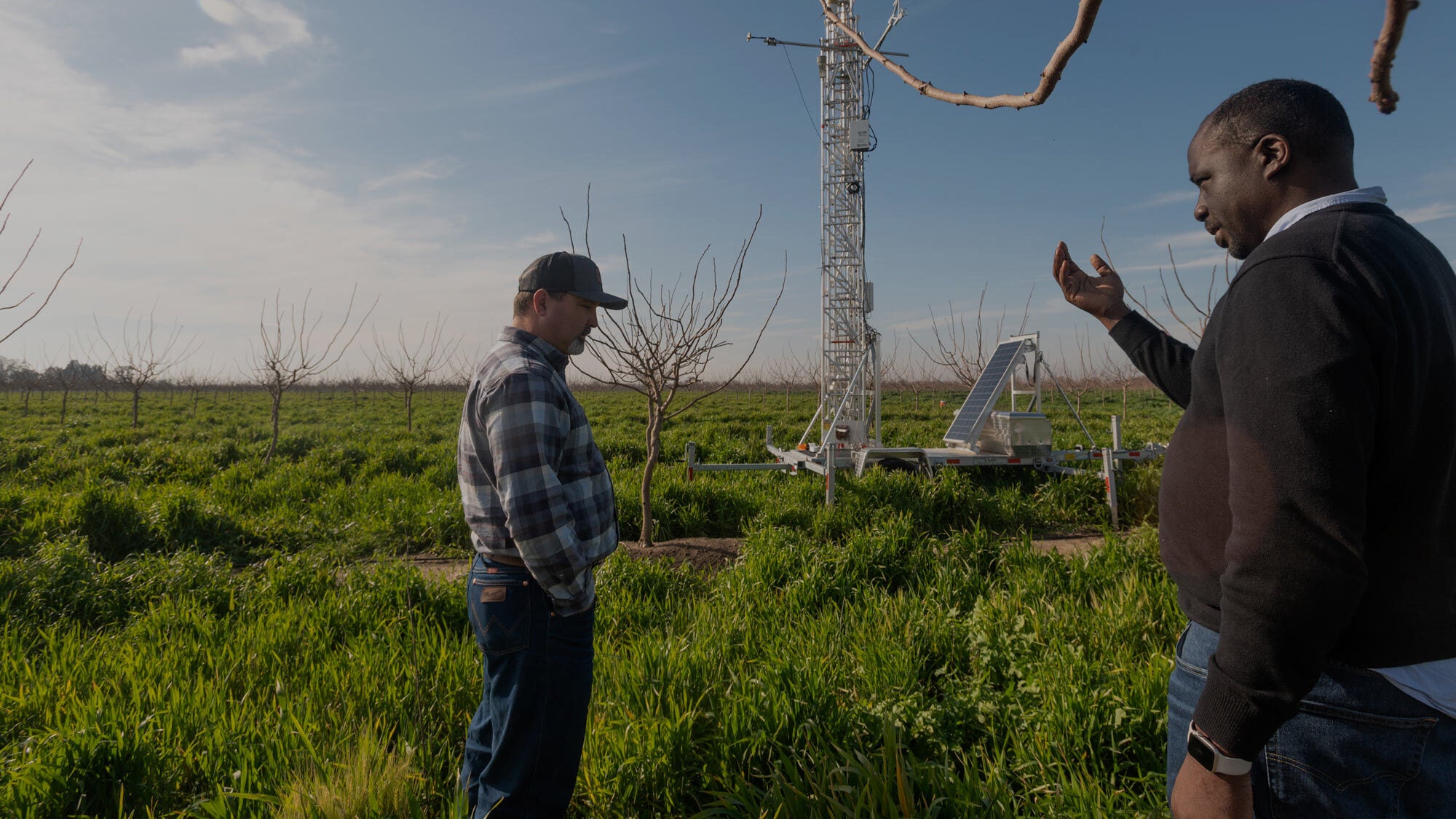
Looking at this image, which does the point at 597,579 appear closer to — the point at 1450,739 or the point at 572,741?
the point at 572,741

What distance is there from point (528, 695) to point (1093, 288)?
205 centimetres

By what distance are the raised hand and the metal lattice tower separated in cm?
964

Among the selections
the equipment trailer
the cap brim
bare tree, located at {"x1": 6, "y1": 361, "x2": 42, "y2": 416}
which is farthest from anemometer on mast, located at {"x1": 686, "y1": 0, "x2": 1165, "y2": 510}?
bare tree, located at {"x1": 6, "y1": 361, "x2": 42, "y2": 416}

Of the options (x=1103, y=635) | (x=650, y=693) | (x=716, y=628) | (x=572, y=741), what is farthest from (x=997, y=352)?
(x=572, y=741)

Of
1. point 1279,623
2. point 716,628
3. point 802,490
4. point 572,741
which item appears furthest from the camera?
point 802,490

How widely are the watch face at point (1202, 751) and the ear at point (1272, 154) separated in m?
0.97

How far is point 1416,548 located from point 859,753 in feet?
5.76

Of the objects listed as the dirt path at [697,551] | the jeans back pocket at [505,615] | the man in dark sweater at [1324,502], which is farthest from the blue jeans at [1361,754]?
the dirt path at [697,551]

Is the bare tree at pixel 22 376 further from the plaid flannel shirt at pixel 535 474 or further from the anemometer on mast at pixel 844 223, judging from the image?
the plaid flannel shirt at pixel 535 474

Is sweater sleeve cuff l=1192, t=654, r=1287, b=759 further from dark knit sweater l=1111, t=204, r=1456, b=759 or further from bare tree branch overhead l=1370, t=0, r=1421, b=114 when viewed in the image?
bare tree branch overhead l=1370, t=0, r=1421, b=114

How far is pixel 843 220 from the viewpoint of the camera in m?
12.5

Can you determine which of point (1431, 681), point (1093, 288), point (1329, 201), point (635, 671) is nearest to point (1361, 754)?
point (1431, 681)

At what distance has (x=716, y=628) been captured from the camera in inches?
152

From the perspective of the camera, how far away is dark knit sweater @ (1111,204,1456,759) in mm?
977
